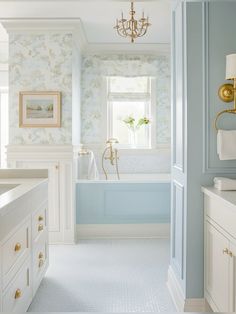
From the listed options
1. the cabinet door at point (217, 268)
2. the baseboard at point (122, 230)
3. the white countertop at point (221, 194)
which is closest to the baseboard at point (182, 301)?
the cabinet door at point (217, 268)

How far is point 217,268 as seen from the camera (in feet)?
7.67

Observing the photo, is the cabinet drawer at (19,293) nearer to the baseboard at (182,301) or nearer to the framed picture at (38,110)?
the baseboard at (182,301)

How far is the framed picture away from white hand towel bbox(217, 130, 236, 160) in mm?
2478

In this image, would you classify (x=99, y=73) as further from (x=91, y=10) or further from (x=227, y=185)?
(x=227, y=185)

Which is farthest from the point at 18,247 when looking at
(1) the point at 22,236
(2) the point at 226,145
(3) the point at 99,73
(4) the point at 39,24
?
(3) the point at 99,73

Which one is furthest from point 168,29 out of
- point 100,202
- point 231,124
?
point 231,124

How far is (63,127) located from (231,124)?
243 centimetres

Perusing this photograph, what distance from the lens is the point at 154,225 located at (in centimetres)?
486

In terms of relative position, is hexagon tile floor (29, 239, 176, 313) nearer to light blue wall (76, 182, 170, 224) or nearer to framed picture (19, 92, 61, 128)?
light blue wall (76, 182, 170, 224)

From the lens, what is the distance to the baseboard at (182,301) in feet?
8.75

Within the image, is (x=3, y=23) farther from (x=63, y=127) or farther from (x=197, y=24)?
(x=197, y=24)

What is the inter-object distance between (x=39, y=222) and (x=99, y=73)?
3368 mm

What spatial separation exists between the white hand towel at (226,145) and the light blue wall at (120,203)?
229 cm

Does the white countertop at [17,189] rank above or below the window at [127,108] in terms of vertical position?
below
